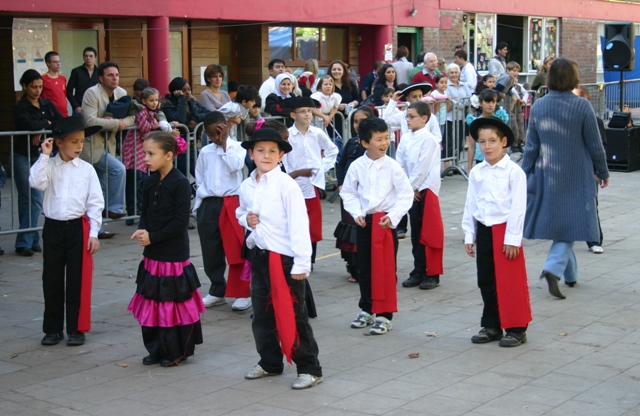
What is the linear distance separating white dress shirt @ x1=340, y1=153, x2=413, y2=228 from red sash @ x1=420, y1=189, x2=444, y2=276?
1466 millimetres

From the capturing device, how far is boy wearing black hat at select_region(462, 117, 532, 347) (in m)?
6.84

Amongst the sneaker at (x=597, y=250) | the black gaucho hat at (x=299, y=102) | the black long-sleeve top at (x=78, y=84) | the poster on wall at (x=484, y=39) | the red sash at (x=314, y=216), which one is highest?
the poster on wall at (x=484, y=39)

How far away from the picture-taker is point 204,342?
724 centimetres

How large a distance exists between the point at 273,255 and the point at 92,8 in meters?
10.8

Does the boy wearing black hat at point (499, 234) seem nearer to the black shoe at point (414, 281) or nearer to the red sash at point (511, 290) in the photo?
the red sash at point (511, 290)

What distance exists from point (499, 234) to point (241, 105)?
511cm

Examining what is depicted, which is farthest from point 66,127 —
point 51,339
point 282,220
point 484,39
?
point 484,39

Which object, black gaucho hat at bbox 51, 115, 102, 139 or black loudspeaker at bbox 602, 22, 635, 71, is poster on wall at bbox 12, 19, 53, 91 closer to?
black gaucho hat at bbox 51, 115, 102, 139

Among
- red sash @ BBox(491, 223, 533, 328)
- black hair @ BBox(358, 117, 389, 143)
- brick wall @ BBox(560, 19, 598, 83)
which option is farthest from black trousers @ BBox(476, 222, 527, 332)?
brick wall @ BBox(560, 19, 598, 83)

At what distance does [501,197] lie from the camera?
689cm

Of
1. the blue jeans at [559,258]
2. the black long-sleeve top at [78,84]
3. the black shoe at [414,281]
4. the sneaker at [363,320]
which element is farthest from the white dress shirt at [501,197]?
the black long-sleeve top at [78,84]

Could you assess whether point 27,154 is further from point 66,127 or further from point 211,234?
point 66,127

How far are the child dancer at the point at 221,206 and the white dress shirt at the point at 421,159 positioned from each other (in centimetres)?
168

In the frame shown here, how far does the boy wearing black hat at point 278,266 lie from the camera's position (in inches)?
236
